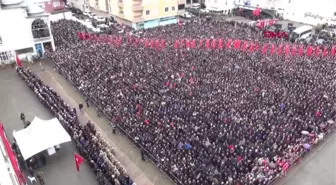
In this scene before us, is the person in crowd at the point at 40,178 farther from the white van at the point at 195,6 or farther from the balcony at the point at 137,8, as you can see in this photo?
the white van at the point at 195,6

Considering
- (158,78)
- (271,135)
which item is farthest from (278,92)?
→ (158,78)

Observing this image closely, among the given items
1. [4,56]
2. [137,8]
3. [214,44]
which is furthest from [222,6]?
[4,56]

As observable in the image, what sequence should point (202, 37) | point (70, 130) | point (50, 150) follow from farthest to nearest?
1. point (202, 37)
2. point (70, 130)
3. point (50, 150)

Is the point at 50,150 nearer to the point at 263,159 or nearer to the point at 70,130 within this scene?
the point at 70,130

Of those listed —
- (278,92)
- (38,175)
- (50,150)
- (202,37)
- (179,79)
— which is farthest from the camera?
(202,37)

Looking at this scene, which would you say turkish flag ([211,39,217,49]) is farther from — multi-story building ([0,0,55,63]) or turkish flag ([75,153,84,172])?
turkish flag ([75,153,84,172])

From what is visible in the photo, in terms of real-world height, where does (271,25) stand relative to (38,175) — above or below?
above
